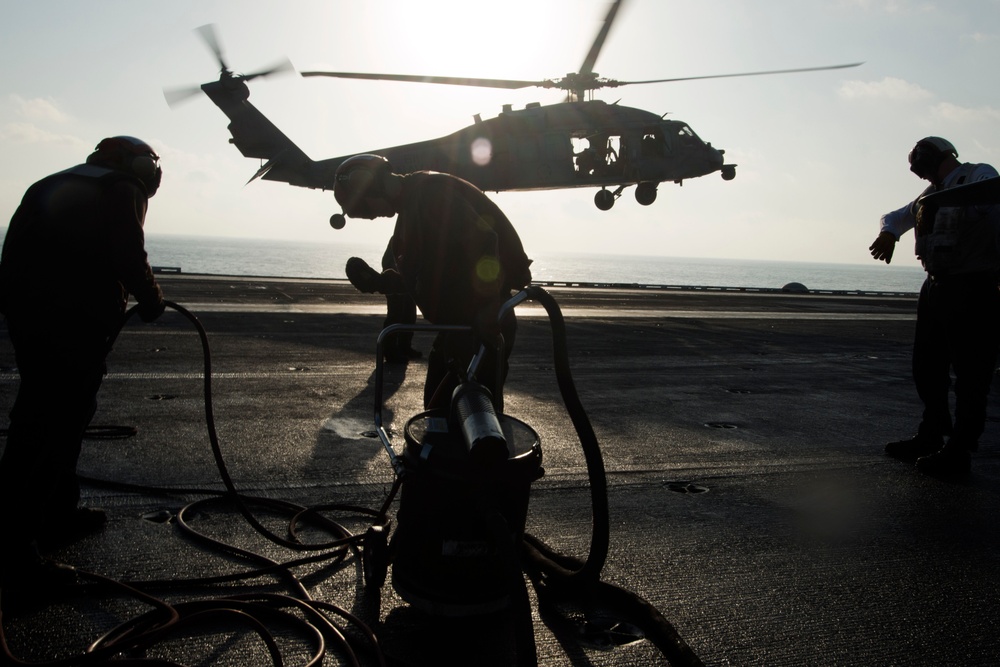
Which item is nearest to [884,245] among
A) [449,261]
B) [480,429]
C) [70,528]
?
[449,261]

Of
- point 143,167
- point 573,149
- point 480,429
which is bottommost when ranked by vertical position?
point 480,429

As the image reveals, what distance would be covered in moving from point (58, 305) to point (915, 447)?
17.6 feet

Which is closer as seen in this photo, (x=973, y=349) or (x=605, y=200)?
(x=973, y=349)

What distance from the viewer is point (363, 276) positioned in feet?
11.0

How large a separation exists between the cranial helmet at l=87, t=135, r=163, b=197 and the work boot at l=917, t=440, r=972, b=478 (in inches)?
196

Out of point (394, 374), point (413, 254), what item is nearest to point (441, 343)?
point (413, 254)

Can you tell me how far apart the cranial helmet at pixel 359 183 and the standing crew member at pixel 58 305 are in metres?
0.88

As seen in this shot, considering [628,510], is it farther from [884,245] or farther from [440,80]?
[440,80]

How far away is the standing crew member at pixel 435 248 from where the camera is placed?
10.6 feet

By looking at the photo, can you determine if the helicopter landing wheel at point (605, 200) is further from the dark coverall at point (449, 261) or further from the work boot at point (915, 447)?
the dark coverall at point (449, 261)

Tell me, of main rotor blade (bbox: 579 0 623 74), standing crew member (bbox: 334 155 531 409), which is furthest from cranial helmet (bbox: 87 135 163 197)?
main rotor blade (bbox: 579 0 623 74)

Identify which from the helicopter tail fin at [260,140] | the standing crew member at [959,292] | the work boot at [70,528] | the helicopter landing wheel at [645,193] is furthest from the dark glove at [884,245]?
the helicopter tail fin at [260,140]

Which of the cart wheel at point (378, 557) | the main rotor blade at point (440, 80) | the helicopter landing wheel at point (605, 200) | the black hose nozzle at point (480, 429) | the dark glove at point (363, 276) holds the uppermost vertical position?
the main rotor blade at point (440, 80)

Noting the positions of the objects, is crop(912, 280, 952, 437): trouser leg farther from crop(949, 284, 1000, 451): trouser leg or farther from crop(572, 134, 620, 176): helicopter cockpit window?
crop(572, 134, 620, 176): helicopter cockpit window
